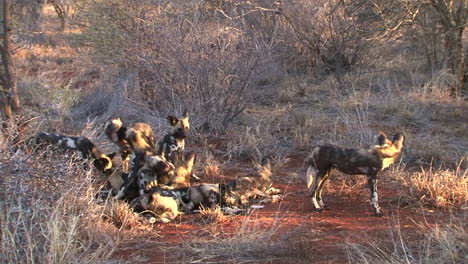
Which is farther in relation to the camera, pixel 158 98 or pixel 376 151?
pixel 158 98

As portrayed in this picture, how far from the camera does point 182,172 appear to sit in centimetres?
593

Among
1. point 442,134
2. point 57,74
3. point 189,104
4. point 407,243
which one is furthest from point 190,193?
point 57,74

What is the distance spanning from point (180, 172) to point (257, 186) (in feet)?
2.66

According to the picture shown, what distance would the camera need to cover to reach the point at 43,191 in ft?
13.4

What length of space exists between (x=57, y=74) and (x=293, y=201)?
9.75 m

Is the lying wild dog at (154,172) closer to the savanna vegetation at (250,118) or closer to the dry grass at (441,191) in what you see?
the savanna vegetation at (250,118)

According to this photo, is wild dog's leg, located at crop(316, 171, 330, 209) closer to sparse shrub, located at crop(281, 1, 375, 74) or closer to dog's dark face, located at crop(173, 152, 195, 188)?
dog's dark face, located at crop(173, 152, 195, 188)

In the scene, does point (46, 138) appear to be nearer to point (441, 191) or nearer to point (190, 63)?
point (190, 63)

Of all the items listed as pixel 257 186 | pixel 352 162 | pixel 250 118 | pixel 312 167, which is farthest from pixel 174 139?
pixel 250 118

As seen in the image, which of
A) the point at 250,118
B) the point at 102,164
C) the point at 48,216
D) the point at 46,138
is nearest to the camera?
the point at 48,216

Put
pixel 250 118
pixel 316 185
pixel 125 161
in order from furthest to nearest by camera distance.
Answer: pixel 250 118
pixel 125 161
pixel 316 185

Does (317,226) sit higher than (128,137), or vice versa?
(128,137)

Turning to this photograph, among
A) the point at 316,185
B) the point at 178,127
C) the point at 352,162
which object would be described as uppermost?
the point at 352,162

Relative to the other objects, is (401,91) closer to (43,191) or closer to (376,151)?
(376,151)
